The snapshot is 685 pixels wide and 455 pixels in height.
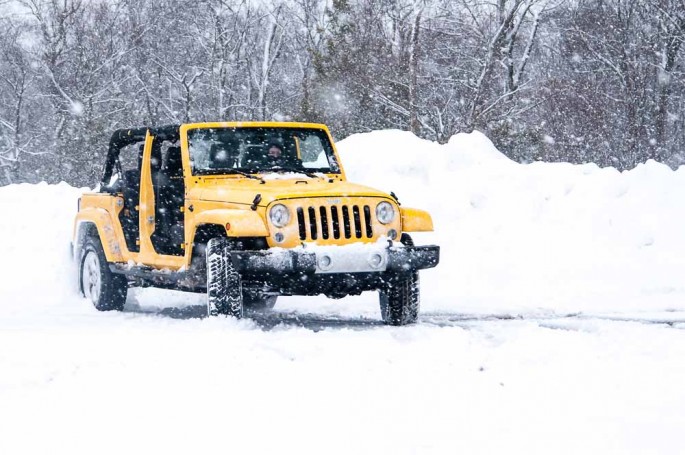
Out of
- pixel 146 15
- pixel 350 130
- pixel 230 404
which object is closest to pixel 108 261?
pixel 230 404

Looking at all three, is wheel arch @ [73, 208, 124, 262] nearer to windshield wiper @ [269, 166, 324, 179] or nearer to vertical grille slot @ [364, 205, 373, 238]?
windshield wiper @ [269, 166, 324, 179]

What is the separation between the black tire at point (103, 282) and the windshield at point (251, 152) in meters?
1.83

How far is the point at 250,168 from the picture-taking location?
30.2 ft

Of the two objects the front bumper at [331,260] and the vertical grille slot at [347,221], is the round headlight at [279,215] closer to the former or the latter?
the front bumper at [331,260]

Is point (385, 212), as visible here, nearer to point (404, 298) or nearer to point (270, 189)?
point (404, 298)

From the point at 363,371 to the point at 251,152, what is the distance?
3972 mm

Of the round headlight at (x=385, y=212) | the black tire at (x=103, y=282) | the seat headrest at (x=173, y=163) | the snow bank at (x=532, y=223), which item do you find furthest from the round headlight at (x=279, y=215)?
the snow bank at (x=532, y=223)

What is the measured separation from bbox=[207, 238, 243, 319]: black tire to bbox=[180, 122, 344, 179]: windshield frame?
4.11 feet

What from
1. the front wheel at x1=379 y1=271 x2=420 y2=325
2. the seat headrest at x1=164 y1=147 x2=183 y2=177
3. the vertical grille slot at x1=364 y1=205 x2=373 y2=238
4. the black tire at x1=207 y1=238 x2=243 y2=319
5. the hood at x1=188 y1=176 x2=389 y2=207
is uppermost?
the seat headrest at x1=164 y1=147 x2=183 y2=177

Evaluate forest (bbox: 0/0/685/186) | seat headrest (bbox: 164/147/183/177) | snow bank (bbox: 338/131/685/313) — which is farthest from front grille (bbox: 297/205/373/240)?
forest (bbox: 0/0/685/186)

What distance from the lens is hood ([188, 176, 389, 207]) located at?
316 inches

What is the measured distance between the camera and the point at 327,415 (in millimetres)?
4781

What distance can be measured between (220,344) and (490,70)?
2493cm

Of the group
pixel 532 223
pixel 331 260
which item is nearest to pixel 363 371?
pixel 331 260
